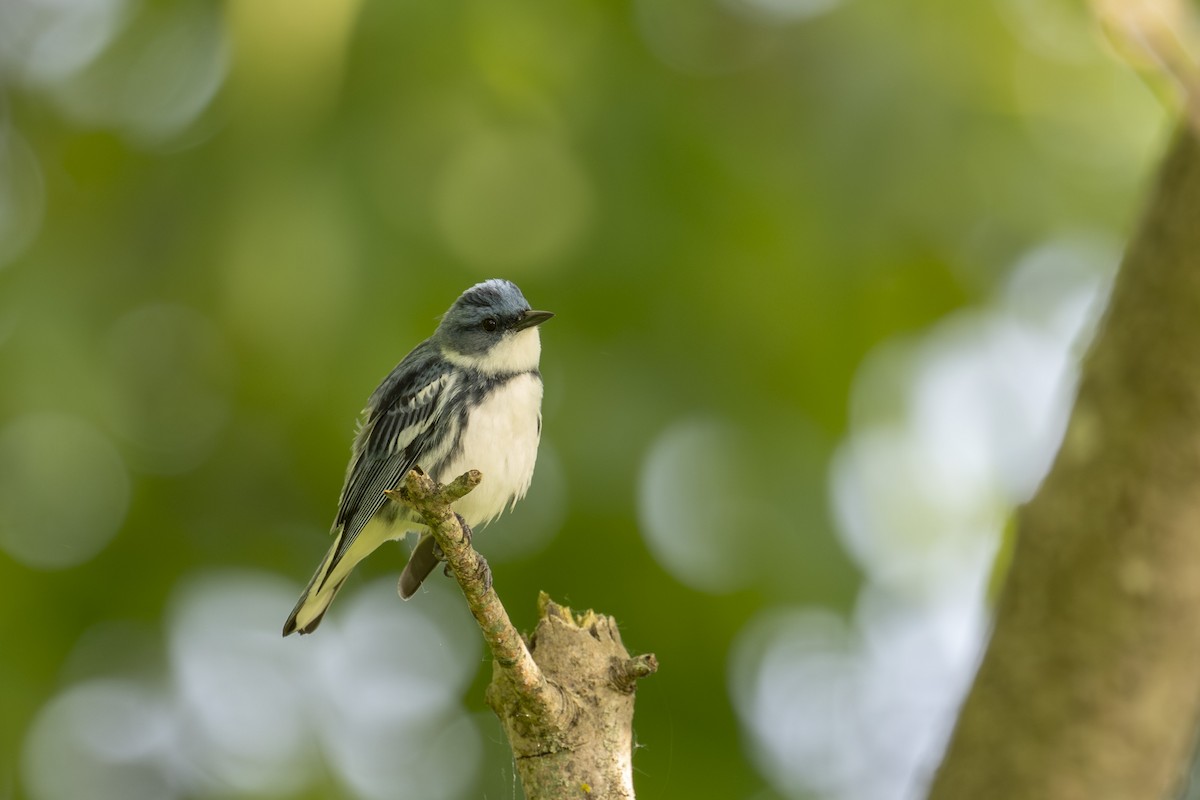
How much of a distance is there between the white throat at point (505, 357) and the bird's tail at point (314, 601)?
2.58 feet

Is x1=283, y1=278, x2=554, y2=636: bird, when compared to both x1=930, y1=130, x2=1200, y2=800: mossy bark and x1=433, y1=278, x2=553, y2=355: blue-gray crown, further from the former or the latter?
x1=930, y1=130, x2=1200, y2=800: mossy bark

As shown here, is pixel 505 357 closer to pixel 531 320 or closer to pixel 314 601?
pixel 531 320

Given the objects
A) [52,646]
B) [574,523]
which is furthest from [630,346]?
[52,646]

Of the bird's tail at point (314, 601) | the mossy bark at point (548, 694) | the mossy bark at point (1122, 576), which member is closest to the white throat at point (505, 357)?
the bird's tail at point (314, 601)

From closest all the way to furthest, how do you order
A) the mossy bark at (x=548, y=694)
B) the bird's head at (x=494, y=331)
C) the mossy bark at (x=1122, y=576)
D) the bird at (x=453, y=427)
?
1. the mossy bark at (x=1122, y=576)
2. the mossy bark at (x=548, y=694)
3. the bird at (x=453, y=427)
4. the bird's head at (x=494, y=331)

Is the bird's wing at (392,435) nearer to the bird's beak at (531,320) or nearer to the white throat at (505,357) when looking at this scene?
the white throat at (505,357)

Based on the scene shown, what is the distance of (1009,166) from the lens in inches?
230

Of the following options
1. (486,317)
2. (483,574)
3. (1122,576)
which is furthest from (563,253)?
(1122,576)

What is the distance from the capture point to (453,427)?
461cm

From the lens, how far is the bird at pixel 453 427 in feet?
15.1

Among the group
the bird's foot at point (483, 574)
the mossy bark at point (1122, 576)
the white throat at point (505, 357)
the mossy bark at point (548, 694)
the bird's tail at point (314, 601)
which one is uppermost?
the mossy bark at point (1122, 576)

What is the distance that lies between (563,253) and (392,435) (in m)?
1.48

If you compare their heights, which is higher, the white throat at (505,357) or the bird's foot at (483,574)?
the white throat at (505,357)

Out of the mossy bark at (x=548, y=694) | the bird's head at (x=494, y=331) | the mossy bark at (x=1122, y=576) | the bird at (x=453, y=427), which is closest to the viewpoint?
the mossy bark at (x=1122, y=576)
